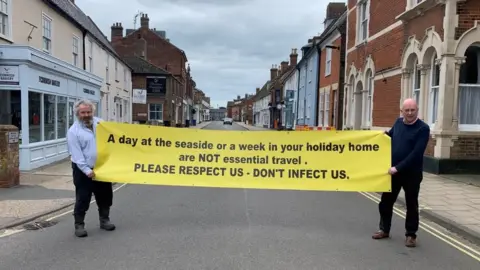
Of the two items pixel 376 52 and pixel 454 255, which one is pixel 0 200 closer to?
pixel 454 255

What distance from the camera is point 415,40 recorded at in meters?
14.2

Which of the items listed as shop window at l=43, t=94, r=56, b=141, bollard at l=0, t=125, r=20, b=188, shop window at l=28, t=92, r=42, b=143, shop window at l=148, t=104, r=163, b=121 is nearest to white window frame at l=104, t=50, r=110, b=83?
shop window at l=43, t=94, r=56, b=141

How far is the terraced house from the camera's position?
1190 cm

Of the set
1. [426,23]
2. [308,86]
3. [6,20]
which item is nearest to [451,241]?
[426,23]

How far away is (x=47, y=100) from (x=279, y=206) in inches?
371

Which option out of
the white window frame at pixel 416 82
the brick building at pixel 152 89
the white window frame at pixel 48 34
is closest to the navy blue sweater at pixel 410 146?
the white window frame at pixel 416 82

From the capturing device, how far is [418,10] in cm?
1376

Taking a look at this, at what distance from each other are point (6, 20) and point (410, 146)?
42.5 feet

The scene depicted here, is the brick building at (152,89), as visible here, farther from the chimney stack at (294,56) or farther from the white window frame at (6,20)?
the white window frame at (6,20)

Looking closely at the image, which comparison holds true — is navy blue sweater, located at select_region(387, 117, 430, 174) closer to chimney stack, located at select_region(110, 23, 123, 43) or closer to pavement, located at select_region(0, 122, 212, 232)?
pavement, located at select_region(0, 122, 212, 232)

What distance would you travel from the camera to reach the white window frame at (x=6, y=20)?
42.8 ft

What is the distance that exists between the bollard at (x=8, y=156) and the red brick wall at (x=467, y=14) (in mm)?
12181

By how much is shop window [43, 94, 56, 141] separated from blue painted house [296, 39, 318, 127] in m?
21.2

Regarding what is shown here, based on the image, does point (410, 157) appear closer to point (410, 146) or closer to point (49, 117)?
point (410, 146)
